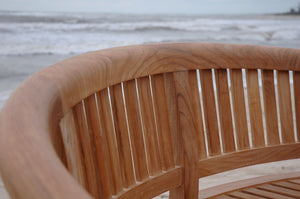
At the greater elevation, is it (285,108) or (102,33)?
(102,33)

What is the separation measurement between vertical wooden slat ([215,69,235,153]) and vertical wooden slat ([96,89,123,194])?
0.94 ft

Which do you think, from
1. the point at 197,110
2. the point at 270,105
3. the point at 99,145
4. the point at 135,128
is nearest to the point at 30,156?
the point at 99,145

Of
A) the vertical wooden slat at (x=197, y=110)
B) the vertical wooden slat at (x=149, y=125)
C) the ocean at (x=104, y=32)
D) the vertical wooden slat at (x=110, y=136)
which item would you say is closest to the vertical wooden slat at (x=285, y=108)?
the vertical wooden slat at (x=197, y=110)

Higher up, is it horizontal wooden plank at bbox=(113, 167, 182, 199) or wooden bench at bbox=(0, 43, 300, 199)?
wooden bench at bbox=(0, 43, 300, 199)

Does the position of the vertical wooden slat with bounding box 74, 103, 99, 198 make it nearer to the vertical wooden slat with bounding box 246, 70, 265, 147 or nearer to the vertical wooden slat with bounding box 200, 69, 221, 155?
the vertical wooden slat with bounding box 200, 69, 221, 155

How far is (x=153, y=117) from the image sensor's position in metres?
0.71

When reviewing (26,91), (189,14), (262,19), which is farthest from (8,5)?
(26,91)

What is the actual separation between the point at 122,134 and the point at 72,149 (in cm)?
19

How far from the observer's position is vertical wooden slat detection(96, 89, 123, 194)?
0.60 metres

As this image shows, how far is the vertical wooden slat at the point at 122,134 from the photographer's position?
631 millimetres

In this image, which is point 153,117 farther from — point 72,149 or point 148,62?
point 72,149

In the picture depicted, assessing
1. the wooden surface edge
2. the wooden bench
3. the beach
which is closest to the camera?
the wooden surface edge

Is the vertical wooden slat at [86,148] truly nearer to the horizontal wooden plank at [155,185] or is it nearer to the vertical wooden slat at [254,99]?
the horizontal wooden plank at [155,185]

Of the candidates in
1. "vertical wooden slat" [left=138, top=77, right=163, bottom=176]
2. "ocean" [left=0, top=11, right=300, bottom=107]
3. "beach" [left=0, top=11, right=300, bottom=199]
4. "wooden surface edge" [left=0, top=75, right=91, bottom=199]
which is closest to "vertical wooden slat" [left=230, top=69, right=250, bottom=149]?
"vertical wooden slat" [left=138, top=77, right=163, bottom=176]
